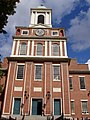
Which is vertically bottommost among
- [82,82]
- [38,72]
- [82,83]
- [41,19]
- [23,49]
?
→ [82,83]

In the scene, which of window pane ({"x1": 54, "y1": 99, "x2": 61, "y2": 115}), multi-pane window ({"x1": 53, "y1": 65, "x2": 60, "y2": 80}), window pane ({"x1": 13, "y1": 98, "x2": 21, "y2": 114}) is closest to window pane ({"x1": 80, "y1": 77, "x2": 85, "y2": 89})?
multi-pane window ({"x1": 53, "y1": 65, "x2": 60, "y2": 80})

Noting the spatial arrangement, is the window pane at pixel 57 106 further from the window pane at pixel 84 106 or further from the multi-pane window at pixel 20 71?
the multi-pane window at pixel 20 71

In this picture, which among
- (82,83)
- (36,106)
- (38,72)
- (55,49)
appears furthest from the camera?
(55,49)

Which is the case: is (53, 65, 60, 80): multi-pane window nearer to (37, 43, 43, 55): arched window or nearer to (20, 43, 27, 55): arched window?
(37, 43, 43, 55): arched window

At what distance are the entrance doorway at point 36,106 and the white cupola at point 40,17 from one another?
13497 mm

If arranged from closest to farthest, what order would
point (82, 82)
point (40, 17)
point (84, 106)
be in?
point (84, 106) → point (82, 82) → point (40, 17)

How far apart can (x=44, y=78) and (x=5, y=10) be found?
45.2 feet

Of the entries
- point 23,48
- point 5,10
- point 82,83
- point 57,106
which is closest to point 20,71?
point 23,48

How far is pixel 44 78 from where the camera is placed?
1038 inches

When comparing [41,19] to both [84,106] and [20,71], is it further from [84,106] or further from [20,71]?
[84,106]

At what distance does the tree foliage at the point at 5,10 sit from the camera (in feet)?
45.9

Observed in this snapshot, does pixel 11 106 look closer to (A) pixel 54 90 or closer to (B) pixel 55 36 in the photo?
(A) pixel 54 90

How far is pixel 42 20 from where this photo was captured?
35.2m

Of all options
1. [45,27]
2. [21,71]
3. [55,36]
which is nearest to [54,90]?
[21,71]
